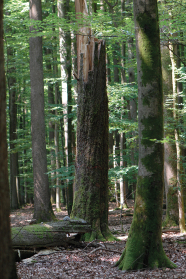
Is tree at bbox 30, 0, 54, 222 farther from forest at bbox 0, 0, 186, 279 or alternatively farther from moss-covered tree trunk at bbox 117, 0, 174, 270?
moss-covered tree trunk at bbox 117, 0, 174, 270

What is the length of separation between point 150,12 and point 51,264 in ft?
16.9

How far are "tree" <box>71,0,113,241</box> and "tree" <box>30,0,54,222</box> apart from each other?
4.03m

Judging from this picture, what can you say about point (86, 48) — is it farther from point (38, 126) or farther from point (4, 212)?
point (4, 212)

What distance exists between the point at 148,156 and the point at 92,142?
296cm

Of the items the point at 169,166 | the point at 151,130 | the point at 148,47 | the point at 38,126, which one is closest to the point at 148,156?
the point at 151,130

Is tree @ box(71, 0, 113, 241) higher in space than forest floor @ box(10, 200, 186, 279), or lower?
higher

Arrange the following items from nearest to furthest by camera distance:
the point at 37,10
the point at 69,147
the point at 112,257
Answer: the point at 112,257, the point at 37,10, the point at 69,147

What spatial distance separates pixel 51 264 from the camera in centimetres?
532

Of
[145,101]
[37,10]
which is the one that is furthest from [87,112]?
[37,10]

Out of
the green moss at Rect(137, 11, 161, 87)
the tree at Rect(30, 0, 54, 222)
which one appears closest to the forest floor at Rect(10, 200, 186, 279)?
the green moss at Rect(137, 11, 161, 87)

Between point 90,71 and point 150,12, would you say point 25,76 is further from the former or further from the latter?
point 150,12

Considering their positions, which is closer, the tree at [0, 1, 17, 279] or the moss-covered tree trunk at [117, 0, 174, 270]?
the tree at [0, 1, 17, 279]

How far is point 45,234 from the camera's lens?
611 cm

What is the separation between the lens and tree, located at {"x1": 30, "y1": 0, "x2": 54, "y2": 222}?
Result: 36.9ft
